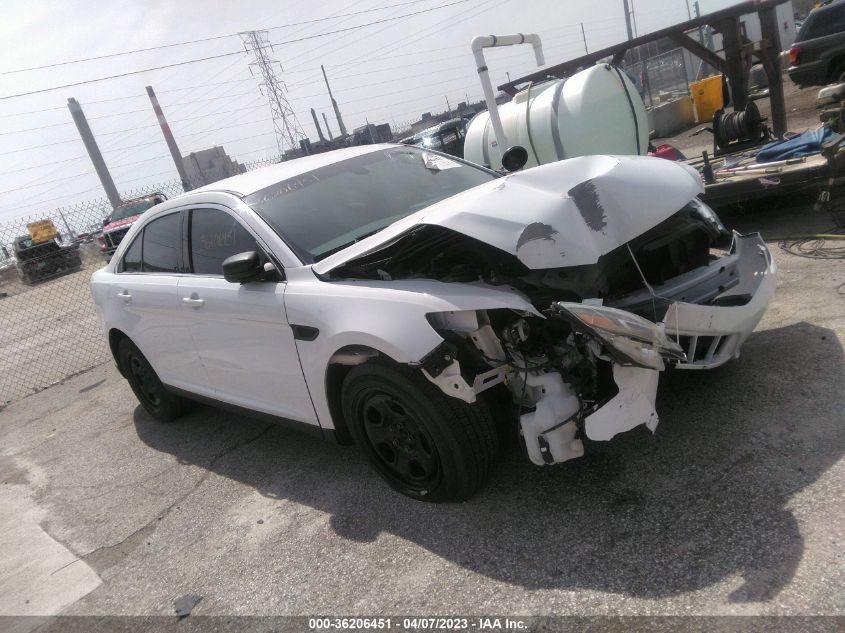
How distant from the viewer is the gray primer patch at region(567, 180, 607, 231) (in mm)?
2762

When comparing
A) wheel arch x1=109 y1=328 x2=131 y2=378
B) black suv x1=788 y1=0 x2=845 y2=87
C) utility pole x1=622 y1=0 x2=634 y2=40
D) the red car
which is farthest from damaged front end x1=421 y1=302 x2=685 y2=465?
utility pole x1=622 y1=0 x2=634 y2=40

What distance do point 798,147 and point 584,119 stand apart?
2.93 metres

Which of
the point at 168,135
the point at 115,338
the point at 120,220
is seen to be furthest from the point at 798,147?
the point at 168,135

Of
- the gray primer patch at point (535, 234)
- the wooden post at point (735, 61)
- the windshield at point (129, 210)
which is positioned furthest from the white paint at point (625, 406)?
the windshield at point (129, 210)

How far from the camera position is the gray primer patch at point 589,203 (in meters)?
2.76

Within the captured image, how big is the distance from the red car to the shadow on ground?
62.3ft

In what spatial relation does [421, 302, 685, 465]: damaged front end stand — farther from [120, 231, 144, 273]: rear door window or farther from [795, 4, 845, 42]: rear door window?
[795, 4, 845, 42]: rear door window

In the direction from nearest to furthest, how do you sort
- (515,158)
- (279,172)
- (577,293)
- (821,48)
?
(577,293), (279,172), (515,158), (821,48)

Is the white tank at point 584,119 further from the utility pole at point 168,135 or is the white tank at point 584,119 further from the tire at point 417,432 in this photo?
the utility pole at point 168,135

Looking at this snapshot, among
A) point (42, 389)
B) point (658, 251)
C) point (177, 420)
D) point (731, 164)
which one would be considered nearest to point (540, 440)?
point (658, 251)

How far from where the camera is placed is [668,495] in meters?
2.70

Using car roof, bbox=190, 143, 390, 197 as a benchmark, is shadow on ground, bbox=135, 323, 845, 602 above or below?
below

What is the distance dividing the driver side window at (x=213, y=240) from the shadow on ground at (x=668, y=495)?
1.39 metres

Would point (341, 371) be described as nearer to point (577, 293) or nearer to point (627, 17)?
point (577, 293)
